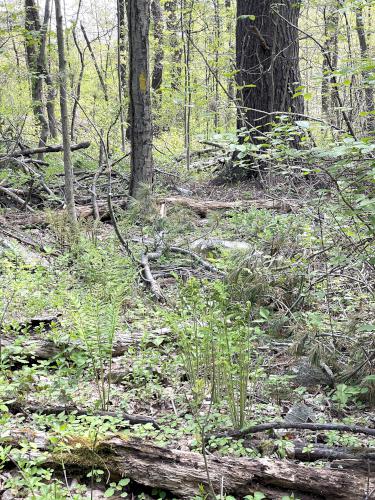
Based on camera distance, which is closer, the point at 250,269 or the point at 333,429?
the point at 333,429

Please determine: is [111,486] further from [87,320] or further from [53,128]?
[53,128]

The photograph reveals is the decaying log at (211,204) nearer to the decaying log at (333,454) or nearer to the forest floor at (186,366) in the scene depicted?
the forest floor at (186,366)

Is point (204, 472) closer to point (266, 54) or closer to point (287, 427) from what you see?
point (287, 427)

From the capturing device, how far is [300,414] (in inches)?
114

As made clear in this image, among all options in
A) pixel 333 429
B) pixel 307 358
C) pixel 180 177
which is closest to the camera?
pixel 333 429

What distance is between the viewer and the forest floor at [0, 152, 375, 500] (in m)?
2.33

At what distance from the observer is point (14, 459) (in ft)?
7.34

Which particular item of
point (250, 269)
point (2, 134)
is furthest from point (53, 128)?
point (250, 269)

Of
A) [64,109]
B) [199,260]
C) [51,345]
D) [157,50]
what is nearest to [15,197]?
[64,109]

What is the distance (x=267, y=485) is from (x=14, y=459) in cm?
114

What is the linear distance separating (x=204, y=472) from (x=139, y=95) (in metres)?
6.66

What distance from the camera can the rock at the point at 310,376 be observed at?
3.36 meters

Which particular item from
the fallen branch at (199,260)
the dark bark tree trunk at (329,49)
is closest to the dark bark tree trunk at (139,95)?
the fallen branch at (199,260)

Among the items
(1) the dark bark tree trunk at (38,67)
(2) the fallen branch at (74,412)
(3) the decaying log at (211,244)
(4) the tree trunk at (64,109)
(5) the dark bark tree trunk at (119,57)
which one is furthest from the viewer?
(5) the dark bark tree trunk at (119,57)
